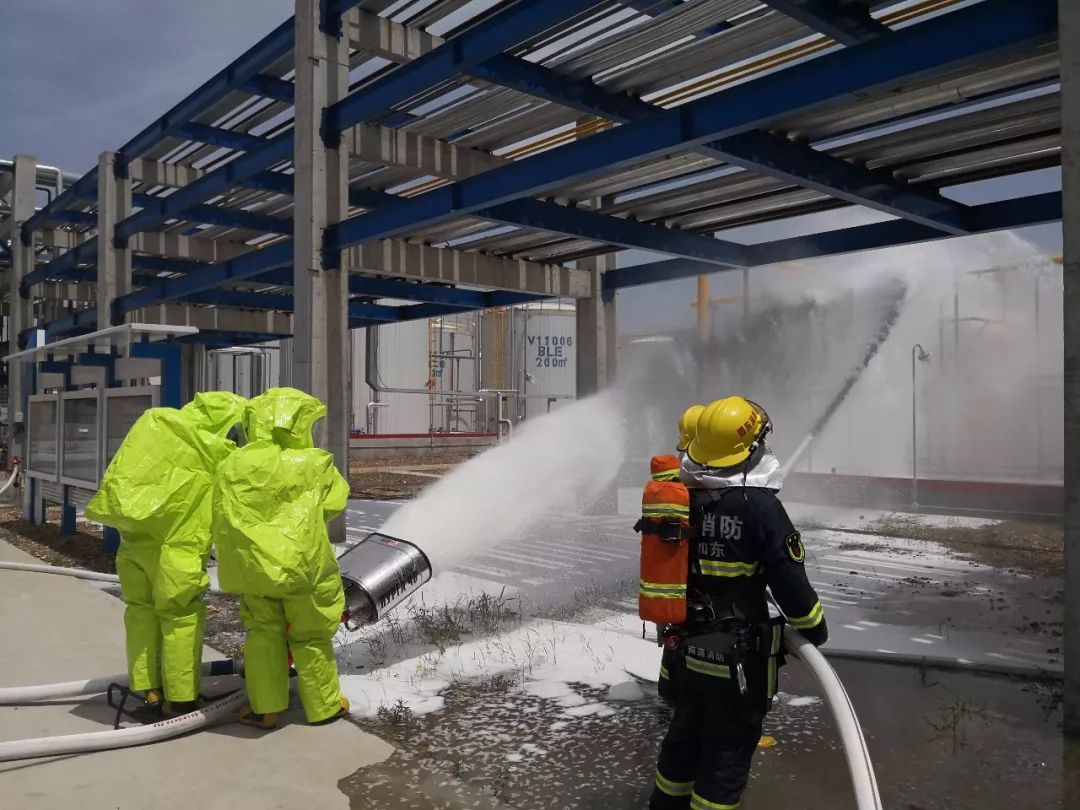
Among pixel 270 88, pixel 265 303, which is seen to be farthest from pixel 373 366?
pixel 270 88

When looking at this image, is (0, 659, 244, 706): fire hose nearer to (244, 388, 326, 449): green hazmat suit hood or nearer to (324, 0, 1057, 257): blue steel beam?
(244, 388, 326, 449): green hazmat suit hood

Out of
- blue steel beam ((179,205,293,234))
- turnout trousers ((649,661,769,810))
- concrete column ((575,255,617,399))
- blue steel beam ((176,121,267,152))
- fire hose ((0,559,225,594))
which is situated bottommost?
fire hose ((0,559,225,594))

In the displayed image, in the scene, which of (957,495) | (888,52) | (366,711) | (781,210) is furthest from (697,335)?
(366,711)

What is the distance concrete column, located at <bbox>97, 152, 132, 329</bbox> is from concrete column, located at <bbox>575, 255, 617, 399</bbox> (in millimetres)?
7669

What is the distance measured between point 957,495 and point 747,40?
9.58 m

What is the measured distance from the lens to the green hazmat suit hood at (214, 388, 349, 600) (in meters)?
3.67

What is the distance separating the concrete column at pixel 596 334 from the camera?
12.1 m

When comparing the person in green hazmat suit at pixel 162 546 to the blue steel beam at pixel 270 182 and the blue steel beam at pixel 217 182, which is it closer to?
the blue steel beam at pixel 217 182

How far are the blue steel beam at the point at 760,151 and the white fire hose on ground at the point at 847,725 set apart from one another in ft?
13.9

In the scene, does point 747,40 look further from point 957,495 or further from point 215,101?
point 957,495

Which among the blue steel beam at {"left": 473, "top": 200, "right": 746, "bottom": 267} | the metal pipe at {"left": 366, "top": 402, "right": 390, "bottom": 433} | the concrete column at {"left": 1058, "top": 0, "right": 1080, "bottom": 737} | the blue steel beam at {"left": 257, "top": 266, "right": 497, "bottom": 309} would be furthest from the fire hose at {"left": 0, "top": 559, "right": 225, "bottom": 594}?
the metal pipe at {"left": 366, "top": 402, "right": 390, "bottom": 433}

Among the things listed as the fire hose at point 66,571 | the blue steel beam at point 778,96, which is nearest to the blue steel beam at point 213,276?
the blue steel beam at point 778,96

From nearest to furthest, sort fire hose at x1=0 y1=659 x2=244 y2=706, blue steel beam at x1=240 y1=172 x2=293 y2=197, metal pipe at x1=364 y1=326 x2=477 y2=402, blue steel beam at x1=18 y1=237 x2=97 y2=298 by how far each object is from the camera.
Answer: fire hose at x1=0 y1=659 x2=244 y2=706
blue steel beam at x1=240 y1=172 x2=293 y2=197
blue steel beam at x1=18 y1=237 x2=97 y2=298
metal pipe at x1=364 y1=326 x2=477 y2=402

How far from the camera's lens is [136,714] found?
13.7ft
